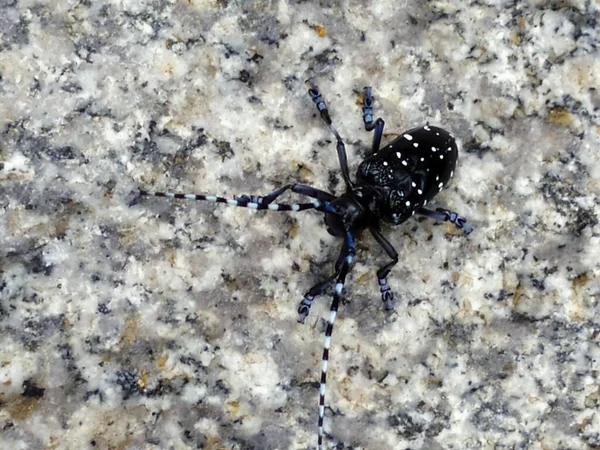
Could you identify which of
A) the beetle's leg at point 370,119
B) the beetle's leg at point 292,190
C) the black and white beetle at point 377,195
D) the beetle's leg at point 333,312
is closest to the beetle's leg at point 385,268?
the black and white beetle at point 377,195

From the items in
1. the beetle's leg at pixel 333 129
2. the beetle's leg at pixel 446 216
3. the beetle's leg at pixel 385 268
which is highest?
the beetle's leg at pixel 333 129

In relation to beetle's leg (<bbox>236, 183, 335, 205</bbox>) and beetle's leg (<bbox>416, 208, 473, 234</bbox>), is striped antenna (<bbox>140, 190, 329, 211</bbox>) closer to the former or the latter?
beetle's leg (<bbox>236, 183, 335, 205</bbox>)

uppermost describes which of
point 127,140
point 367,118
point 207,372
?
point 367,118

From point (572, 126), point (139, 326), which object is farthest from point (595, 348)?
point (139, 326)

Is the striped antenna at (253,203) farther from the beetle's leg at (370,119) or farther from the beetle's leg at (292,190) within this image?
the beetle's leg at (370,119)

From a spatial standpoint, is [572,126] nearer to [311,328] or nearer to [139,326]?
[311,328]

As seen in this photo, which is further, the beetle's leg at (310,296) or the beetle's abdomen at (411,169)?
the beetle's leg at (310,296)

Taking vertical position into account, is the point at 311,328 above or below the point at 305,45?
below

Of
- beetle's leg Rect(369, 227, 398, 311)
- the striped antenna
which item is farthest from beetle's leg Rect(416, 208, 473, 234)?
the striped antenna
